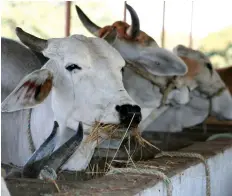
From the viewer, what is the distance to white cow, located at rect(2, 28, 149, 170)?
8.00 feet

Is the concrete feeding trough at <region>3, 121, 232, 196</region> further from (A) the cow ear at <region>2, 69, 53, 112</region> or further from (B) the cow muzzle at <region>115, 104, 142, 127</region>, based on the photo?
(A) the cow ear at <region>2, 69, 53, 112</region>

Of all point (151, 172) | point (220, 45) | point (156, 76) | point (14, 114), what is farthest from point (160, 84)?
point (220, 45)

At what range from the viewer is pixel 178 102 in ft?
14.3

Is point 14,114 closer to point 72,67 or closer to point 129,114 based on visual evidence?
point 72,67

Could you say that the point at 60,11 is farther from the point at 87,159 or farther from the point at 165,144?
the point at 87,159

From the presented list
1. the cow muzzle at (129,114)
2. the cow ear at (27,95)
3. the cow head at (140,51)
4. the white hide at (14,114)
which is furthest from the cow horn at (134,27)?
the cow muzzle at (129,114)

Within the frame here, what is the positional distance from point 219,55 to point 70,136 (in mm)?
11459

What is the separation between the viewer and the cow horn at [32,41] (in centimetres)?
268

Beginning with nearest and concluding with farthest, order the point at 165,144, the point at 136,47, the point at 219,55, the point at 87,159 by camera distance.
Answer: the point at 87,159 < the point at 136,47 < the point at 165,144 < the point at 219,55

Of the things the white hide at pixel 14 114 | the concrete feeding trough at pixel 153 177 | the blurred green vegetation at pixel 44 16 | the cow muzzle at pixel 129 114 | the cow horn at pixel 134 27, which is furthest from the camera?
the blurred green vegetation at pixel 44 16

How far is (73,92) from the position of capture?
254 cm

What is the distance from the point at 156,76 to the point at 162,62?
1.36ft

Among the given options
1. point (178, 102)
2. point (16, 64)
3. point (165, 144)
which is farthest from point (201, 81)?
point (16, 64)

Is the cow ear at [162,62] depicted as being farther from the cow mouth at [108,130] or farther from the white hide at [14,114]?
the cow mouth at [108,130]
